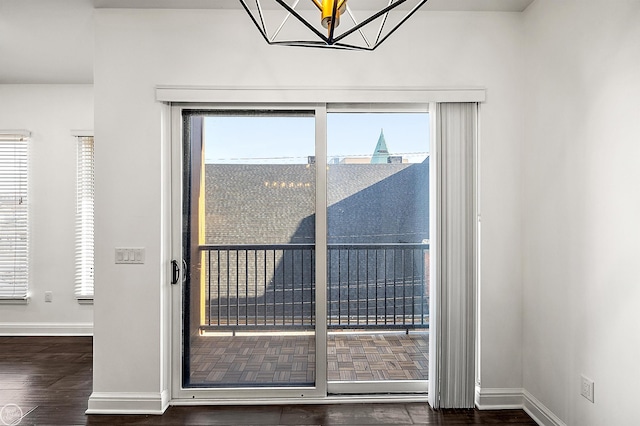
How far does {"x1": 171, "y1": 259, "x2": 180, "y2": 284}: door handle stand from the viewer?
293 cm

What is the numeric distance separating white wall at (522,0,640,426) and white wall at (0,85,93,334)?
14.6ft

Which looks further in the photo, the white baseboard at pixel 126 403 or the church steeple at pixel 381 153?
the church steeple at pixel 381 153

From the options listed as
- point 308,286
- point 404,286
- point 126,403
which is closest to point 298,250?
point 308,286

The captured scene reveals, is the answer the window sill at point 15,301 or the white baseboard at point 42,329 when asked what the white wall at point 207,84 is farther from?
the window sill at point 15,301

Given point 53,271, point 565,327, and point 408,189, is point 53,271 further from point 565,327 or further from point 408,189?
point 565,327

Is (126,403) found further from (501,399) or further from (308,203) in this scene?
(501,399)

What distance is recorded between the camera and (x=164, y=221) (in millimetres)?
2879

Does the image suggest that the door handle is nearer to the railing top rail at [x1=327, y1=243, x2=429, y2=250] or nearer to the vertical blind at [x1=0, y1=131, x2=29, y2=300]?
the railing top rail at [x1=327, y1=243, x2=429, y2=250]

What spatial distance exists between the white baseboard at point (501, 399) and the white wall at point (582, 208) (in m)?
0.12

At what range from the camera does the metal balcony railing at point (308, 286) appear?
2969 mm

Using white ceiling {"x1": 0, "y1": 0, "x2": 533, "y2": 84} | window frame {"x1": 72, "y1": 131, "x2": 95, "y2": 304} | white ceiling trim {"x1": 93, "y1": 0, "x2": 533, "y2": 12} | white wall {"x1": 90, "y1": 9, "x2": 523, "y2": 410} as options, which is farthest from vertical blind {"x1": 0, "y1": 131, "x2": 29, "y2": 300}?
white ceiling trim {"x1": 93, "y1": 0, "x2": 533, "y2": 12}

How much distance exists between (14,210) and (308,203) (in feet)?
12.1

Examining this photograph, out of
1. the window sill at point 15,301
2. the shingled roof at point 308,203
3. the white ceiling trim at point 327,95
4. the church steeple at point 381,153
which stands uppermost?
the white ceiling trim at point 327,95

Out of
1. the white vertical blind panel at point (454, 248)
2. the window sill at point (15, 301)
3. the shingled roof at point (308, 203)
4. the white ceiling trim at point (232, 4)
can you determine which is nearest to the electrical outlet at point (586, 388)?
the white vertical blind panel at point (454, 248)
